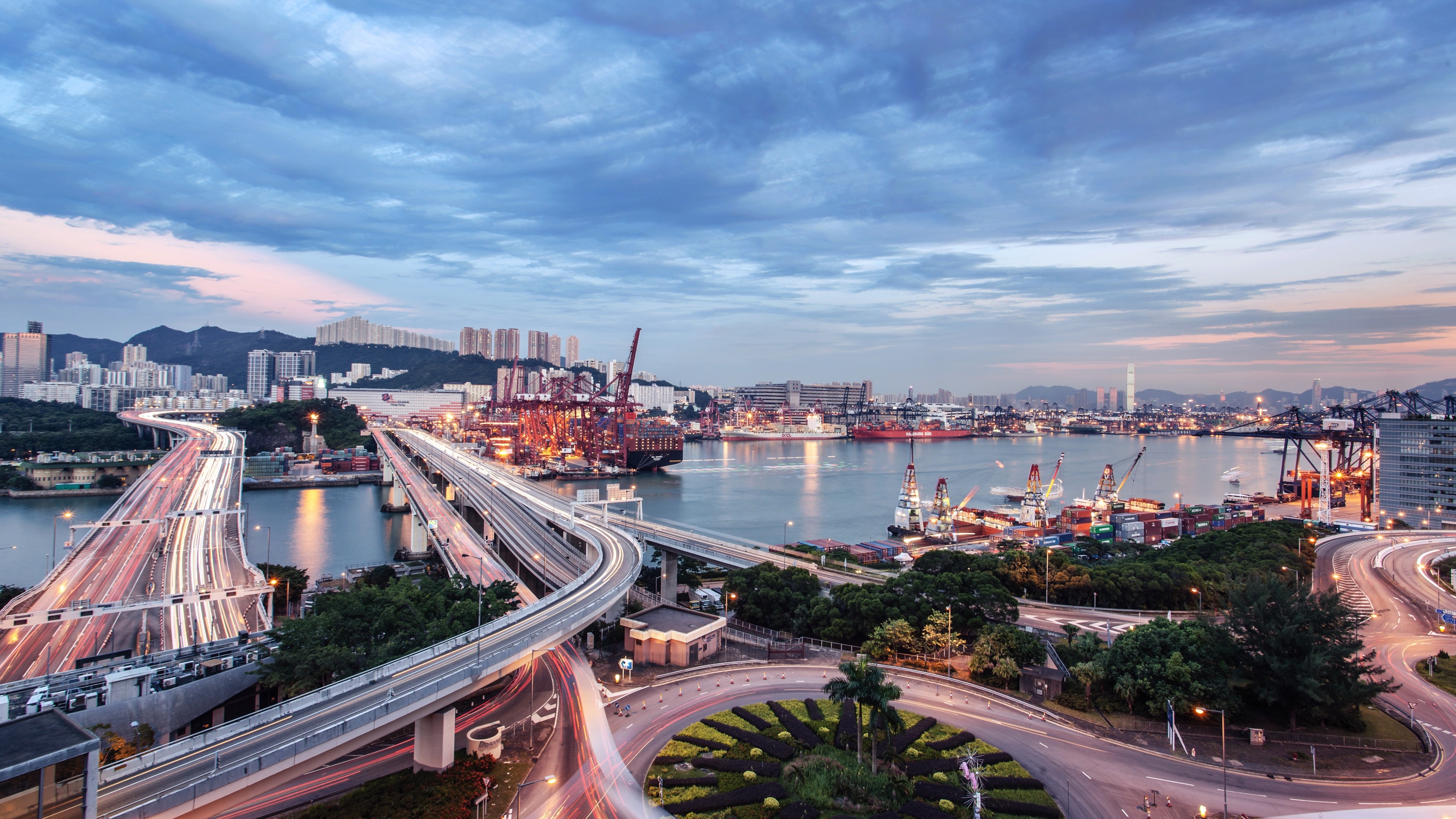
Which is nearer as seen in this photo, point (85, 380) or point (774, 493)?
point (774, 493)

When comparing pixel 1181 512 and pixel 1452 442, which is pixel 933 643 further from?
pixel 1452 442

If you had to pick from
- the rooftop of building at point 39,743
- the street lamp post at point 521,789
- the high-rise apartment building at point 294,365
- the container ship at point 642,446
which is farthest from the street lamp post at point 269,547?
the high-rise apartment building at point 294,365

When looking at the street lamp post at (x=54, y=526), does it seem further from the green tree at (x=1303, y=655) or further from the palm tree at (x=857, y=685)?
the green tree at (x=1303, y=655)

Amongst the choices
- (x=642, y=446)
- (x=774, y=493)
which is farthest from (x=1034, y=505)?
(x=642, y=446)

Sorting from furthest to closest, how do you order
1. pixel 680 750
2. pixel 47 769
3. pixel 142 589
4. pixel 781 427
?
pixel 781 427, pixel 142 589, pixel 680 750, pixel 47 769

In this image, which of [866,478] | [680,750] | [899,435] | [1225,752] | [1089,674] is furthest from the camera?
[899,435]

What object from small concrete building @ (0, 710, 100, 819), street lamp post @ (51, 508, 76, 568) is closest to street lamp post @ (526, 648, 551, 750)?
small concrete building @ (0, 710, 100, 819)

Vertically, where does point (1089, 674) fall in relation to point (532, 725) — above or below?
above

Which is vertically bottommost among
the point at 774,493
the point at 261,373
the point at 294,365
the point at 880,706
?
the point at 774,493

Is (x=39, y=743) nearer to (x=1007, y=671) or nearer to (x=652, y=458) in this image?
(x=1007, y=671)
